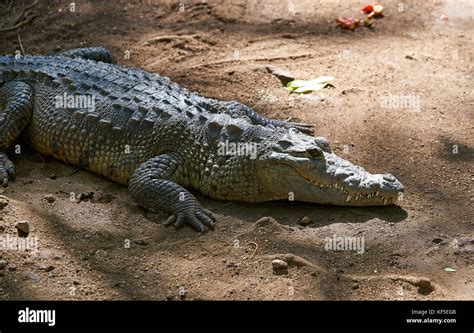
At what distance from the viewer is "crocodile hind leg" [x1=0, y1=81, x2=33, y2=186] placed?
257 inches

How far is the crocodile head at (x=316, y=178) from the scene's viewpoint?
18.2 ft

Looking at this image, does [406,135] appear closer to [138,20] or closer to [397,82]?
[397,82]

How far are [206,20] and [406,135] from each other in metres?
3.39

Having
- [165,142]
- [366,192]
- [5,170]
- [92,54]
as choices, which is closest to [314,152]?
[366,192]

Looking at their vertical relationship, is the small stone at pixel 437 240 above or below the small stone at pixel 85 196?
above

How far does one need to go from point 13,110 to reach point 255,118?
2.18m

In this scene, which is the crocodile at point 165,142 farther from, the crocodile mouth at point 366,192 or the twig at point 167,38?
the twig at point 167,38

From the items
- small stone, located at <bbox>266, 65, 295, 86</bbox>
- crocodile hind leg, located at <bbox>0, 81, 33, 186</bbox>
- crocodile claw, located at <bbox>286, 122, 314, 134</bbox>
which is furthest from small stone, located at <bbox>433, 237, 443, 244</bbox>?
crocodile hind leg, located at <bbox>0, 81, 33, 186</bbox>

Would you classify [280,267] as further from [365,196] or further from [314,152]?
[314,152]

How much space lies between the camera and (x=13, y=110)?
6.56 m

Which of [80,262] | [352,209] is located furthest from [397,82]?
[80,262]

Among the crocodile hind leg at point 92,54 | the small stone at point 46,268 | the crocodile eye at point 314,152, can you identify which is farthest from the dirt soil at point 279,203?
the crocodile eye at point 314,152

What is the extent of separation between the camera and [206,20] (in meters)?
8.93

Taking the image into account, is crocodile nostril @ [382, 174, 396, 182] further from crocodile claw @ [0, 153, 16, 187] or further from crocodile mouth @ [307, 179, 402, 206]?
crocodile claw @ [0, 153, 16, 187]
